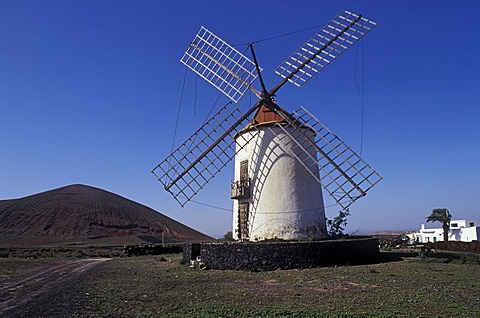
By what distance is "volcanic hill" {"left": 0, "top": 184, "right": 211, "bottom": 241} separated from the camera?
64125 millimetres

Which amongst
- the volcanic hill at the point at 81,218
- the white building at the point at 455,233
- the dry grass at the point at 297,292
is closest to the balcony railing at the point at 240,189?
the dry grass at the point at 297,292

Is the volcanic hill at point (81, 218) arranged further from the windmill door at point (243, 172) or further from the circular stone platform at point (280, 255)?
the circular stone platform at point (280, 255)

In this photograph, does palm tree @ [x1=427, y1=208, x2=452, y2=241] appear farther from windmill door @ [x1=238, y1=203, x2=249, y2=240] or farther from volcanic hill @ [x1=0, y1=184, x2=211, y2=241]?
volcanic hill @ [x1=0, y1=184, x2=211, y2=241]

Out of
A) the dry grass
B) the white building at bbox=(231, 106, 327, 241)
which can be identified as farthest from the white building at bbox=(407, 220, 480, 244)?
the dry grass

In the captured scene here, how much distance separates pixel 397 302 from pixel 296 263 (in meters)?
6.96

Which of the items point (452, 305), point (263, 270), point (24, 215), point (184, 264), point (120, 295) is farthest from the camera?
point (24, 215)

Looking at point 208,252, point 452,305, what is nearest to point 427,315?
point 452,305

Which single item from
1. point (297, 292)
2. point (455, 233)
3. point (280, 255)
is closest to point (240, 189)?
point (280, 255)

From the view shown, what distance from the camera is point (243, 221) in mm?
20875

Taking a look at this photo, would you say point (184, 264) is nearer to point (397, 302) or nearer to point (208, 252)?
point (208, 252)

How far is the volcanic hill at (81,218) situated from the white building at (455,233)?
3699 cm

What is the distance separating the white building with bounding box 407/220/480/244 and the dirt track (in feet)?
126

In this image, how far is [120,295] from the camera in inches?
442

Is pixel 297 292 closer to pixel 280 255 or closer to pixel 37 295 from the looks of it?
pixel 280 255
